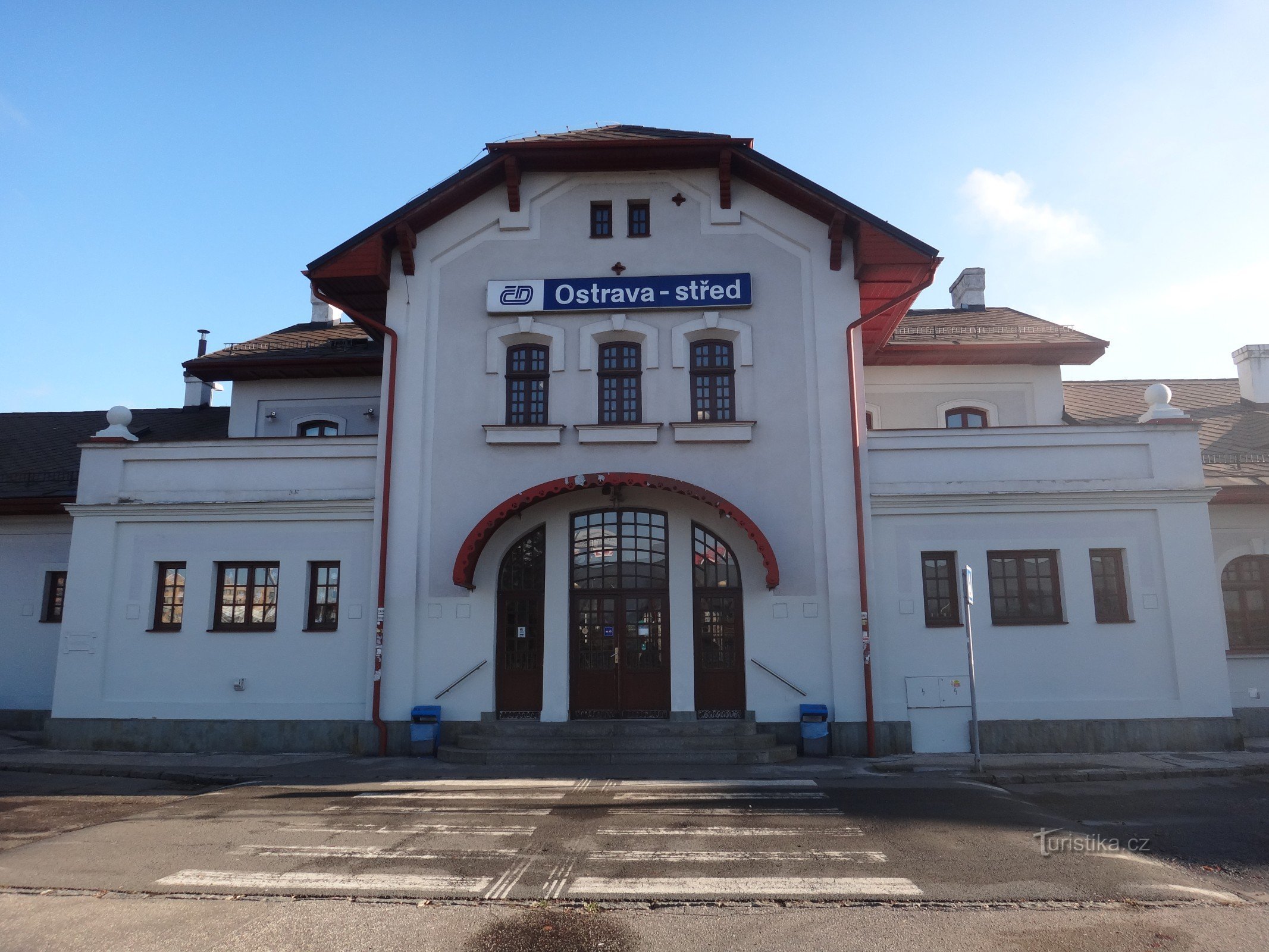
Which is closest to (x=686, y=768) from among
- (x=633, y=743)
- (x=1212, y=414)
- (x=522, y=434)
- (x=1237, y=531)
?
(x=633, y=743)

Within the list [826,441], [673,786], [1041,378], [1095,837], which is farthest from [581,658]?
[1041,378]

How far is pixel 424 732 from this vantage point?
1358cm

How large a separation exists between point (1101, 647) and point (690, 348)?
8236 mm

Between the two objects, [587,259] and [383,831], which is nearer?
[383,831]

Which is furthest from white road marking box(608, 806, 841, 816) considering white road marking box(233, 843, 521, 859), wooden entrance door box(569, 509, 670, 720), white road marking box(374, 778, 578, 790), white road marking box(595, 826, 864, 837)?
wooden entrance door box(569, 509, 670, 720)

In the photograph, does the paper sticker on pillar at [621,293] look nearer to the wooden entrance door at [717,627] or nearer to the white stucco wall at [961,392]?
the wooden entrance door at [717,627]

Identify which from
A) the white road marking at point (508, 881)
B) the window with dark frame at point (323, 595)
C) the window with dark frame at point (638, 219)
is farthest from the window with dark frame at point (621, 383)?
the white road marking at point (508, 881)

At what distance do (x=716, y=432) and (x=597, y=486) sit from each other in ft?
7.33

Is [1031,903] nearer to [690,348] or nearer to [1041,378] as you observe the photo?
[690,348]

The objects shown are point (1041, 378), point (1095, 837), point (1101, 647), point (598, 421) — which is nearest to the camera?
point (1095, 837)

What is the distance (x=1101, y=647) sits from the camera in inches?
538

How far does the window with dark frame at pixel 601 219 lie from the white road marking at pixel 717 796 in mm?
9687

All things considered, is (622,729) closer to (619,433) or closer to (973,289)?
(619,433)

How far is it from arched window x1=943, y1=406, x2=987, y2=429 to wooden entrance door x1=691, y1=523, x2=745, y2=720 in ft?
24.6
